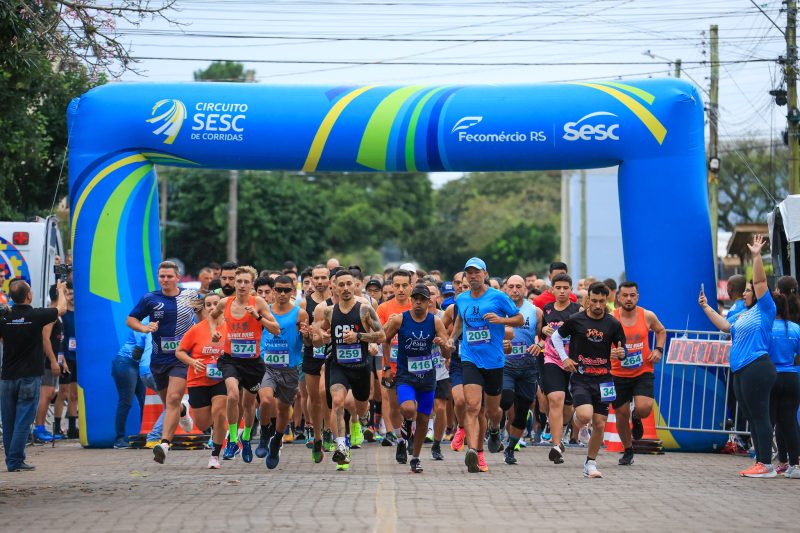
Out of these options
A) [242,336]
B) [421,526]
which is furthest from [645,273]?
[421,526]

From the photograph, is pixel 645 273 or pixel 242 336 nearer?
pixel 242 336

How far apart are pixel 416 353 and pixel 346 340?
0.69 metres

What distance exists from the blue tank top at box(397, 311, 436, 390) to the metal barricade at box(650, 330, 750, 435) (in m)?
4.04

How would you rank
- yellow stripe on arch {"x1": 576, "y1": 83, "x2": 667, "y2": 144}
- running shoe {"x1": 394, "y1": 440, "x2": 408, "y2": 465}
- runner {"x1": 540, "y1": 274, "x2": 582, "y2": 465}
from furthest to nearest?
yellow stripe on arch {"x1": 576, "y1": 83, "x2": 667, "y2": 144} → runner {"x1": 540, "y1": 274, "x2": 582, "y2": 465} → running shoe {"x1": 394, "y1": 440, "x2": 408, "y2": 465}

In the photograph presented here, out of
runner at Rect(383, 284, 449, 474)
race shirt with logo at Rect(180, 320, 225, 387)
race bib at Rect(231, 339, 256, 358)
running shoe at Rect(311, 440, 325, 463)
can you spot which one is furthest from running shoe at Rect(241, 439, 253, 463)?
runner at Rect(383, 284, 449, 474)

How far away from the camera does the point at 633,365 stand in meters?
14.2

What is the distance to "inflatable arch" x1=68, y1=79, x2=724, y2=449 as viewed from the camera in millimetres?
15883

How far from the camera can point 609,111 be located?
15.9 m

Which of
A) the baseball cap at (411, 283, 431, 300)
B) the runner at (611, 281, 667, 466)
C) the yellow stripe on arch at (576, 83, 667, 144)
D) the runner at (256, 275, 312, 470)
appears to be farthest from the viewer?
the yellow stripe on arch at (576, 83, 667, 144)

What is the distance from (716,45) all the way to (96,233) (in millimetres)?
18751

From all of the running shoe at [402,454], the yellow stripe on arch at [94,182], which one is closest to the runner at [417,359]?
the running shoe at [402,454]

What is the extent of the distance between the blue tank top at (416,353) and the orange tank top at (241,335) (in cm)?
155

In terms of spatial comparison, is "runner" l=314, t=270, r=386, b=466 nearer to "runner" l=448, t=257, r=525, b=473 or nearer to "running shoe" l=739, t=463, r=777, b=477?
"runner" l=448, t=257, r=525, b=473

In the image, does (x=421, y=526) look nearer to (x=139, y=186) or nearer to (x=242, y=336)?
(x=242, y=336)
